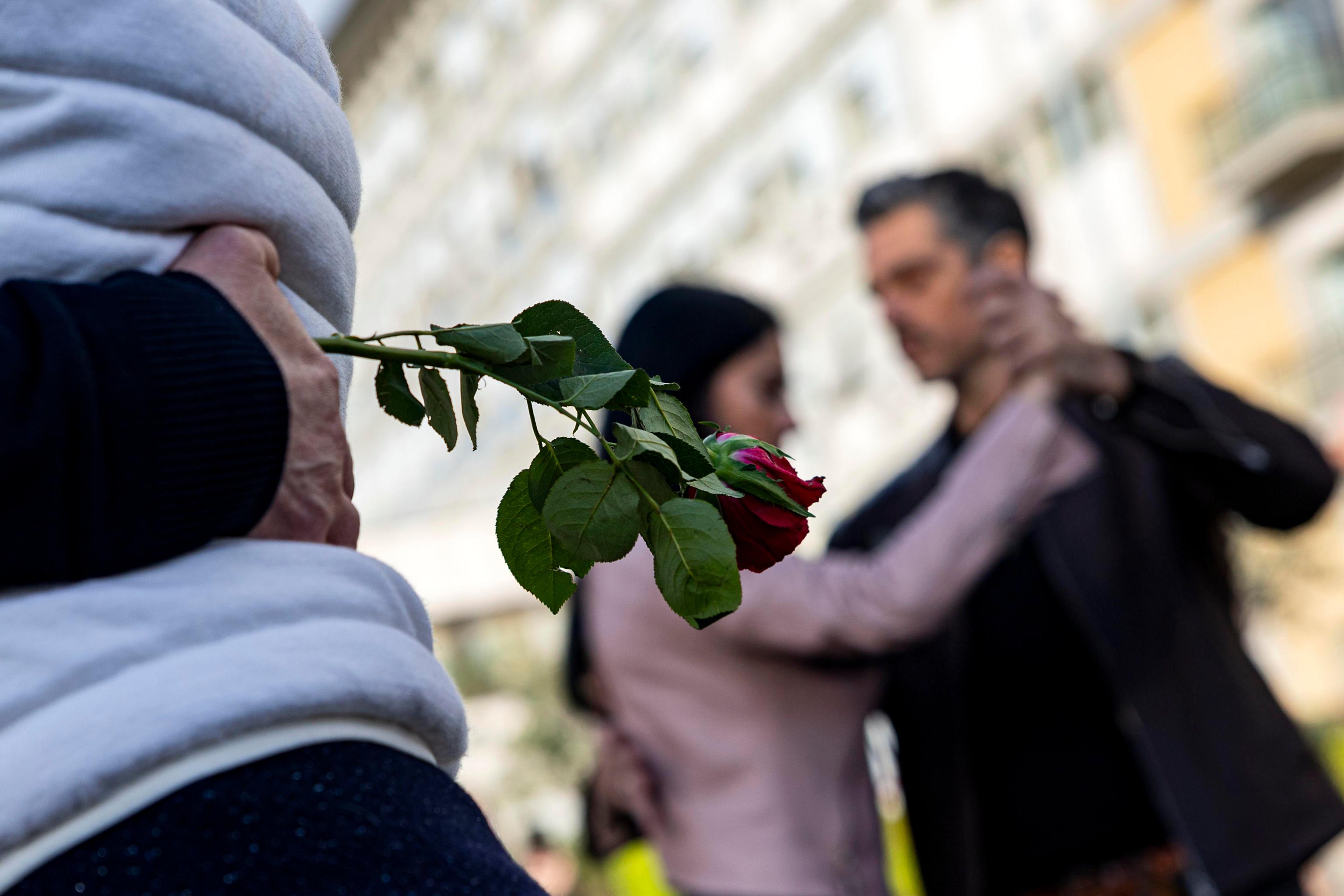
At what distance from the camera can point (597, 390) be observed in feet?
2.39

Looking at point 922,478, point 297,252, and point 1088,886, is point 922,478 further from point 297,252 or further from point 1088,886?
point 297,252

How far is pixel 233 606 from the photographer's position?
0.72 m

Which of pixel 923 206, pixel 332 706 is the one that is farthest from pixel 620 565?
pixel 332 706

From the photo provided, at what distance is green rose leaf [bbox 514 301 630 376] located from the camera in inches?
30.4

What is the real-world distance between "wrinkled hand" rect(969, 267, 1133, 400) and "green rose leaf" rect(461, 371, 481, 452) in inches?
66.2

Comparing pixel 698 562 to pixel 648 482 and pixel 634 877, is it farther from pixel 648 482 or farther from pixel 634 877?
pixel 634 877

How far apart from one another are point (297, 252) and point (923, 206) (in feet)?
8.28

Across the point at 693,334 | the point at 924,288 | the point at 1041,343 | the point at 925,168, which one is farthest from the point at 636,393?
the point at 925,168

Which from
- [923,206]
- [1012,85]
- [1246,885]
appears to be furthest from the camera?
[1012,85]

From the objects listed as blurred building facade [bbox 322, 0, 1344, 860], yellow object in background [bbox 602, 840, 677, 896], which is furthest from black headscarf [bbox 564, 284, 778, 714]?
blurred building facade [bbox 322, 0, 1344, 860]

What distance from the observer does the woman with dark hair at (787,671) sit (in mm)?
2178

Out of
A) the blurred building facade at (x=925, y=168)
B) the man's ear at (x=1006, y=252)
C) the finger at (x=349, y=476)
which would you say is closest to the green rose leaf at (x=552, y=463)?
the finger at (x=349, y=476)

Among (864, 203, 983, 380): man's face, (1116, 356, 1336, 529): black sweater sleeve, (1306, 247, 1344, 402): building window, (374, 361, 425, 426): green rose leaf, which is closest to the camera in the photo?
(374, 361, 425, 426): green rose leaf

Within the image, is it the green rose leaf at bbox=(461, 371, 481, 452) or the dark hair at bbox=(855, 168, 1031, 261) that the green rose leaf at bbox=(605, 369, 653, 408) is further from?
the dark hair at bbox=(855, 168, 1031, 261)
